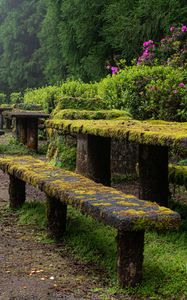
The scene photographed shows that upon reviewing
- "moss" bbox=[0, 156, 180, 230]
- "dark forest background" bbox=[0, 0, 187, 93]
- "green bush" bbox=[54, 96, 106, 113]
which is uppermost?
"dark forest background" bbox=[0, 0, 187, 93]

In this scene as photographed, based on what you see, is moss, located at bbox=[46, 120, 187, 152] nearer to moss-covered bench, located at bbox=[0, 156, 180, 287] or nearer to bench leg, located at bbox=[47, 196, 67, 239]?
moss-covered bench, located at bbox=[0, 156, 180, 287]

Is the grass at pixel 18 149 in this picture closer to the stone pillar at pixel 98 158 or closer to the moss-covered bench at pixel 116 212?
the stone pillar at pixel 98 158

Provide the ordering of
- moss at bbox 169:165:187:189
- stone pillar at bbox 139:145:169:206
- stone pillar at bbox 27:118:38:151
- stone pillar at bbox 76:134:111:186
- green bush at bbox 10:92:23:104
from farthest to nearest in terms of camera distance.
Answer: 1. green bush at bbox 10:92:23:104
2. stone pillar at bbox 27:118:38:151
3. stone pillar at bbox 76:134:111:186
4. moss at bbox 169:165:187:189
5. stone pillar at bbox 139:145:169:206

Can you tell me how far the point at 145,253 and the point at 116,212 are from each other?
0.91m

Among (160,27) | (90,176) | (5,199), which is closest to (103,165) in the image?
(90,176)

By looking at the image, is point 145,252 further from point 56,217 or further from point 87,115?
point 87,115

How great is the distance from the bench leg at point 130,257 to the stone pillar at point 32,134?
8448mm

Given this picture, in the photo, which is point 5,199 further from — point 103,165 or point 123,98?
point 123,98

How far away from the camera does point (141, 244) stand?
350 cm

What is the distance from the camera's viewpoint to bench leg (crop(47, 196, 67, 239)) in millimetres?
4727

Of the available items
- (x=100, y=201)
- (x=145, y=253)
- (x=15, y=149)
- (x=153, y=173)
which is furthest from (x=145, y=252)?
(x=15, y=149)

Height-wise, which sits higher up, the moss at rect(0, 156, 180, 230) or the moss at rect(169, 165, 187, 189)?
the moss at rect(0, 156, 180, 230)

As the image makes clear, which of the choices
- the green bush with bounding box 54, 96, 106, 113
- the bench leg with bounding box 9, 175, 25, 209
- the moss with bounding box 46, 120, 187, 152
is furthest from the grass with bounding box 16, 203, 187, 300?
the green bush with bounding box 54, 96, 106, 113

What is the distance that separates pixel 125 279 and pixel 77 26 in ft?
75.8
